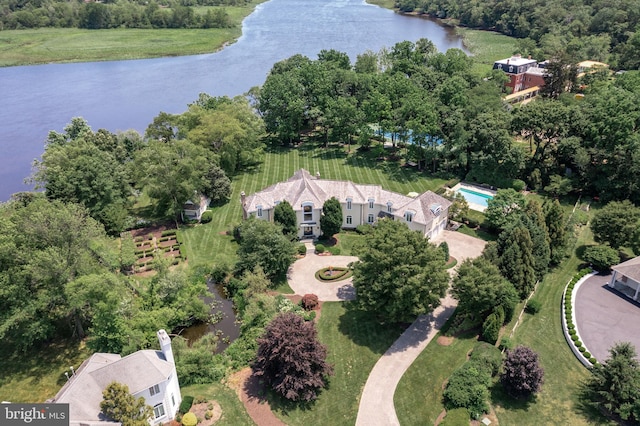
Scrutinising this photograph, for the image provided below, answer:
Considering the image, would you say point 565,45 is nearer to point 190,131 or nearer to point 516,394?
point 190,131

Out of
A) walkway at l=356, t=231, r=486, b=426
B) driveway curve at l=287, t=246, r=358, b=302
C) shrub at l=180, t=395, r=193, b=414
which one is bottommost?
walkway at l=356, t=231, r=486, b=426

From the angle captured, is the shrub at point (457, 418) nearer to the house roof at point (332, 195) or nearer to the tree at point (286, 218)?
the house roof at point (332, 195)

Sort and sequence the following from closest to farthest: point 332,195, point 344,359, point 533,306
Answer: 1. point 344,359
2. point 533,306
3. point 332,195

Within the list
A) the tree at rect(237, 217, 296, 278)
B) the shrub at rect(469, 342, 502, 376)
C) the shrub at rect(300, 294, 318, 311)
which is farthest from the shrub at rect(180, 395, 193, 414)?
the shrub at rect(469, 342, 502, 376)

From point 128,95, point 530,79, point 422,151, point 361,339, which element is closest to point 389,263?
point 361,339

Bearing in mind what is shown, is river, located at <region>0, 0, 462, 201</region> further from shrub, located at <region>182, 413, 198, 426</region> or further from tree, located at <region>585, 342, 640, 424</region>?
tree, located at <region>585, 342, 640, 424</region>

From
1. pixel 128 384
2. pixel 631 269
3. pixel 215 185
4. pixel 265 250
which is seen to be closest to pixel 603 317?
pixel 631 269

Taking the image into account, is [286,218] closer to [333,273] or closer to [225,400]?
[333,273]
